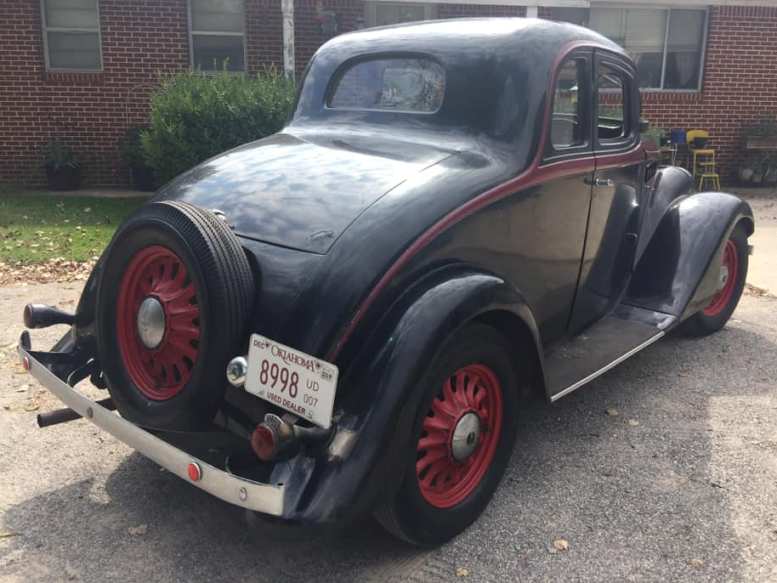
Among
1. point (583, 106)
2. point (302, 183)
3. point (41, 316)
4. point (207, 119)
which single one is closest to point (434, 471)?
point (302, 183)

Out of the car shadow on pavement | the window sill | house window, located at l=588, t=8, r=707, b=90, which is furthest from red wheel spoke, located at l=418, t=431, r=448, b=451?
house window, located at l=588, t=8, r=707, b=90

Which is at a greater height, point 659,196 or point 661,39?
point 661,39

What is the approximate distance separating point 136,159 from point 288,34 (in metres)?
3.03

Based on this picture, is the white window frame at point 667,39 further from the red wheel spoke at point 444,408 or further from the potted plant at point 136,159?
the red wheel spoke at point 444,408

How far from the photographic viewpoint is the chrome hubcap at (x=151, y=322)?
2631 millimetres

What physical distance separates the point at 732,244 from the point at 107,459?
445 centimetres

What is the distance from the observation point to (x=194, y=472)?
7.59 feet

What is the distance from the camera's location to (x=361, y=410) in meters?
2.38

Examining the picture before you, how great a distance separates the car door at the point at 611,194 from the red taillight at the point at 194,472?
232cm

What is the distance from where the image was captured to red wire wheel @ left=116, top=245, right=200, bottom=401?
260 cm

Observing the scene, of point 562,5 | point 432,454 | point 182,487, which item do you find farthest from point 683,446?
point 562,5

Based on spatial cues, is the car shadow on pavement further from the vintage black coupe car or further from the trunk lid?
the trunk lid

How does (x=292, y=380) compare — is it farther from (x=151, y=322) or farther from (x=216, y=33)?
(x=216, y=33)

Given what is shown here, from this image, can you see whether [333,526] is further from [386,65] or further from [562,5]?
[562,5]
